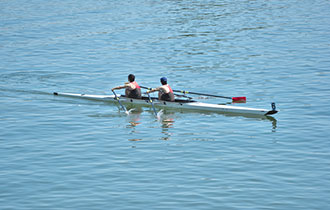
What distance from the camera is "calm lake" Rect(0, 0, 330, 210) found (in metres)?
18.4

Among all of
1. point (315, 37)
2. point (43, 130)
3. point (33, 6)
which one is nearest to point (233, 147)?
point (43, 130)

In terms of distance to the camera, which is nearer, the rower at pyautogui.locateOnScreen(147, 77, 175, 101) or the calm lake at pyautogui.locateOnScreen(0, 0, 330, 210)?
the calm lake at pyautogui.locateOnScreen(0, 0, 330, 210)

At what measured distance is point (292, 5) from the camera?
73.3 m

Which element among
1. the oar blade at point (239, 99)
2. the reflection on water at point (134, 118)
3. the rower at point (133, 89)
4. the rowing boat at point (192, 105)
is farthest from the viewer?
the rower at point (133, 89)

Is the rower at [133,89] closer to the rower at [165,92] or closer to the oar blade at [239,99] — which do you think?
the rower at [165,92]

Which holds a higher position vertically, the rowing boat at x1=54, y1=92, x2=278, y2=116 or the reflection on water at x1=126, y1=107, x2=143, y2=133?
the rowing boat at x1=54, y1=92, x2=278, y2=116

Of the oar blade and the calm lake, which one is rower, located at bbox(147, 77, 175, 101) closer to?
the calm lake

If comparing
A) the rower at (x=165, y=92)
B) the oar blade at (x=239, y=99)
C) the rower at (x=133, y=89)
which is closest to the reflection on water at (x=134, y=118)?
the rower at (x=133, y=89)

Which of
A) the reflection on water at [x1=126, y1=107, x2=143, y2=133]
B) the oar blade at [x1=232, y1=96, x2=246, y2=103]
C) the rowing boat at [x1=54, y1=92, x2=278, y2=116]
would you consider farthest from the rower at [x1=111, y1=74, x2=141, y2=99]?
the oar blade at [x1=232, y1=96, x2=246, y2=103]

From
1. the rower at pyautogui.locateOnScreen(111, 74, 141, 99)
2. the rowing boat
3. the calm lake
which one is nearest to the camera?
the calm lake

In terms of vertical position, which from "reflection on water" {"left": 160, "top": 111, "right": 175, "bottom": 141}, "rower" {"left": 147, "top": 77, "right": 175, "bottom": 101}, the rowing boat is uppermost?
"rower" {"left": 147, "top": 77, "right": 175, "bottom": 101}

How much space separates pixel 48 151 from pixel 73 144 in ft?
4.10

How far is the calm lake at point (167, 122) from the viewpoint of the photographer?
18.4 m

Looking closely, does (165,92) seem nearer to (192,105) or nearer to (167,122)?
(192,105)
